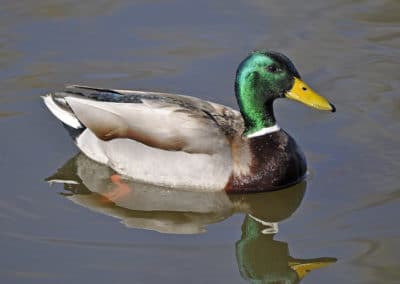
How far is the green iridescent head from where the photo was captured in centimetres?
862

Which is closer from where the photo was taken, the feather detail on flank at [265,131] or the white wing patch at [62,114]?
the feather detail on flank at [265,131]

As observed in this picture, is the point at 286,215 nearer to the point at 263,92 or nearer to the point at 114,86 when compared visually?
the point at 263,92

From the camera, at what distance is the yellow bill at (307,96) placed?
8570 millimetres

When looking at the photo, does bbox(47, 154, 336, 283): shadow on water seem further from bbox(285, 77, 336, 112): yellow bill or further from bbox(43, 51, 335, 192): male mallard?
bbox(285, 77, 336, 112): yellow bill

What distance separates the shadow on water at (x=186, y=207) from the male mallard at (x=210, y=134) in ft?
0.29

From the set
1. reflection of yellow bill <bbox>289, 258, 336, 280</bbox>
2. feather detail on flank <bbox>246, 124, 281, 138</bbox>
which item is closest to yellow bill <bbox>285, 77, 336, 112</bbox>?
feather detail on flank <bbox>246, 124, 281, 138</bbox>

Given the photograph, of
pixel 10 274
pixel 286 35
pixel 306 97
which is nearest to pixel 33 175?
pixel 10 274

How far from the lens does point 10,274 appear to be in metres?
7.49

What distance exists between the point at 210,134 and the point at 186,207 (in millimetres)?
603

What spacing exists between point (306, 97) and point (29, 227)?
237 centimetres

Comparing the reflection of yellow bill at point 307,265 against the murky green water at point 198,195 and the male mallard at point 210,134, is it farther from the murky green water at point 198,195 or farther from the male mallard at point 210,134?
the male mallard at point 210,134

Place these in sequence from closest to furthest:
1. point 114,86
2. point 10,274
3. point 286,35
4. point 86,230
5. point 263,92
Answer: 1. point 10,274
2. point 86,230
3. point 263,92
4. point 114,86
5. point 286,35

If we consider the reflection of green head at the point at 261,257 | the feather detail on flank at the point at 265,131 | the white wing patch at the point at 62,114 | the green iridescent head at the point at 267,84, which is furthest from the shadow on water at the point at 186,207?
the green iridescent head at the point at 267,84

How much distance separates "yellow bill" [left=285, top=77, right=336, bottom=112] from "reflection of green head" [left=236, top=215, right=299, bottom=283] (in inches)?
40.7
